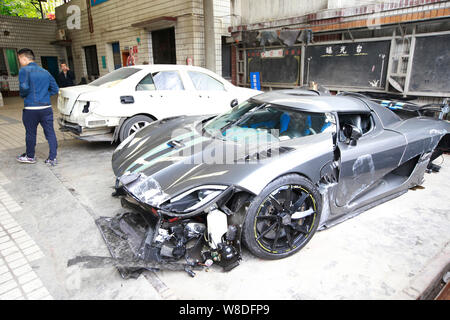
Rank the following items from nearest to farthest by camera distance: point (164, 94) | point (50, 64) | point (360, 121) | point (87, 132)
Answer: point (360, 121), point (87, 132), point (164, 94), point (50, 64)

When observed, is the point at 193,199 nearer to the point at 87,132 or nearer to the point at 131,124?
the point at 131,124

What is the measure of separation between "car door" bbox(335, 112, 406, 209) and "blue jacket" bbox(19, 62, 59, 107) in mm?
4450

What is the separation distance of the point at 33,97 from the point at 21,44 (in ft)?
54.8

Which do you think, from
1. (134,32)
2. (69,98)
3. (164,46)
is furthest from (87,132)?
(134,32)

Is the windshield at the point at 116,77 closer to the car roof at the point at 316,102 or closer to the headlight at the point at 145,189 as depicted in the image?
the car roof at the point at 316,102

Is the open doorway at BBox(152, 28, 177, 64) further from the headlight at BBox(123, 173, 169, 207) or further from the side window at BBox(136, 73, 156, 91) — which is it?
the headlight at BBox(123, 173, 169, 207)

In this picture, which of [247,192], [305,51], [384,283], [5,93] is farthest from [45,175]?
[5,93]

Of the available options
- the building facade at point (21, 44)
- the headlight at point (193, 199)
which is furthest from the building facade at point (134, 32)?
the headlight at point (193, 199)

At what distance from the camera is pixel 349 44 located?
7.61m

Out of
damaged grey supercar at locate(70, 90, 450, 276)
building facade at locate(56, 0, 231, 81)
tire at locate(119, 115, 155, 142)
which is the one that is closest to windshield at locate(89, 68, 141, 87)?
tire at locate(119, 115, 155, 142)

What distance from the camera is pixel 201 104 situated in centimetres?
603

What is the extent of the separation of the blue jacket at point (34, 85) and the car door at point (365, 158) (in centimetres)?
445

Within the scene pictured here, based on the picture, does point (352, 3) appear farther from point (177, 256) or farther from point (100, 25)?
point (100, 25)

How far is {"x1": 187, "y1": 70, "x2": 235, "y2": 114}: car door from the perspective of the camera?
605 centimetres
